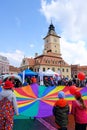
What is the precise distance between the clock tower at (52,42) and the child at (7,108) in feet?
286

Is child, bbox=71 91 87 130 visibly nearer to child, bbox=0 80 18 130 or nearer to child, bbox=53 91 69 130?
child, bbox=53 91 69 130

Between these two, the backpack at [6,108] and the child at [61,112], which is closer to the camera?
the backpack at [6,108]

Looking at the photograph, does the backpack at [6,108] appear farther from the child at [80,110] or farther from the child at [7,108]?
the child at [80,110]

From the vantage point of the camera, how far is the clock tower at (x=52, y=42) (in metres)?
95.3

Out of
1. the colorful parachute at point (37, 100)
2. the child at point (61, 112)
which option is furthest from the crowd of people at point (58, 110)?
the colorful parachute at point (37, 100)

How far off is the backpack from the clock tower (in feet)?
287

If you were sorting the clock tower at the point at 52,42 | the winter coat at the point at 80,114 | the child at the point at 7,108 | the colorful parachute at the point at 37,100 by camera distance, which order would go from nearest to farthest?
the child at the point at 7,108
the winter coat at the point at 80,114
the colorful parachute at the point at 37,100
the clock tower at the point at 52,42

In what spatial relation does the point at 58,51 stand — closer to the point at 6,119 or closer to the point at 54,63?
the point at 54,63

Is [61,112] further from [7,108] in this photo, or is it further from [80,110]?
[7,108]

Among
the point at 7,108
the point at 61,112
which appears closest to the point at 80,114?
the point at 61,112

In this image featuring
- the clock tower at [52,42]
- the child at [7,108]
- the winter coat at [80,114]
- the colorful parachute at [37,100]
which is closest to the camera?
the child at [7,108]

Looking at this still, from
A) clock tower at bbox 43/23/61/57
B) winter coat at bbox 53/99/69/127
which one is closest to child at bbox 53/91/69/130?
winter coat at bbox 53/99/69/127

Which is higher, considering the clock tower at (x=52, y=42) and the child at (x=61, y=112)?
the clock tower at (x=52, y=42)

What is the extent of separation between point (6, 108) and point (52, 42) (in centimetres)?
9149
